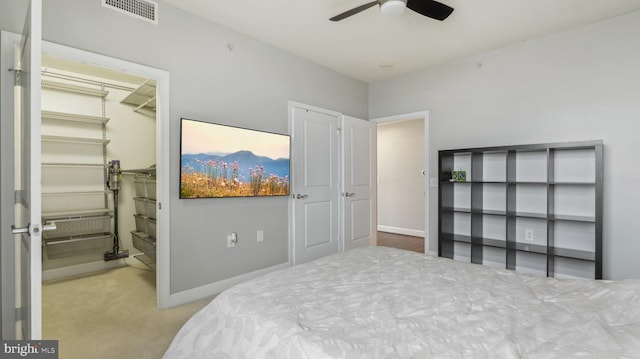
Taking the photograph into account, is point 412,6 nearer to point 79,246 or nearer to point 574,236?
point 574,236

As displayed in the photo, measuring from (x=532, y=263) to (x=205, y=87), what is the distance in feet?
12.9

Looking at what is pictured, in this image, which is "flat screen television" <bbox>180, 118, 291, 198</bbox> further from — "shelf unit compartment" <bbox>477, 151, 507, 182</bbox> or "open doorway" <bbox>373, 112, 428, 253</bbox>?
"open doorway" <bbox>373, 112, 428, 253</bbox>

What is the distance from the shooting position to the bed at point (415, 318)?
0.98 metres

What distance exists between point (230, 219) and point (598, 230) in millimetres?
3519

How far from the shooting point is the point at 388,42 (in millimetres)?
3381

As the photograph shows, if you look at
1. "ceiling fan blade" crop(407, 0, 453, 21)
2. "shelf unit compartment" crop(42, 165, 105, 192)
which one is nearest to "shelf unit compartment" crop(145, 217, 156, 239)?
"shelf unit compartment" crop(42, 165, 105, 192)

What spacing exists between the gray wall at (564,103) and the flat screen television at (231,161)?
2.11 meters

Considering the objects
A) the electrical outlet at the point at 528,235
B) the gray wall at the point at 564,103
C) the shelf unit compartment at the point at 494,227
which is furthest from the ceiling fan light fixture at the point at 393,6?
the electrical outlet at the point at 528,235

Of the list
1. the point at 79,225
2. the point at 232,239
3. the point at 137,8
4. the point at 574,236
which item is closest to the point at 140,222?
the point at 79,225

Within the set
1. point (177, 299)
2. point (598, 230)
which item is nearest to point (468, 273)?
point (598, 230)

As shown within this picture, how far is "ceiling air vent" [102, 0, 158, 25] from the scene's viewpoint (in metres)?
2.36

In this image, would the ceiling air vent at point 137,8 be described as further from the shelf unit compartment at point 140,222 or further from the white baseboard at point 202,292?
the white baseboard at point 202,292

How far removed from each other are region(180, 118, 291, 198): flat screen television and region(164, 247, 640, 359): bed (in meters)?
1.44

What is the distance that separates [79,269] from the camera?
144 inches
